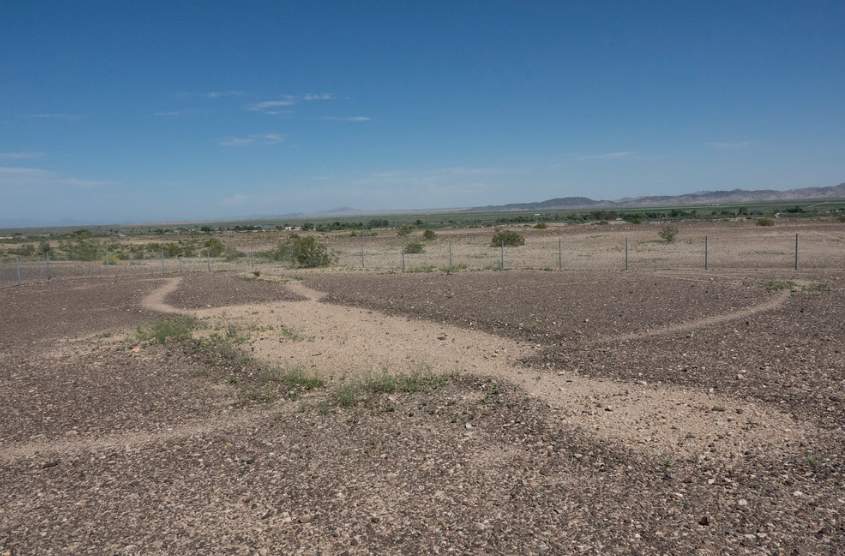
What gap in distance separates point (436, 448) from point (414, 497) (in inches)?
55.1

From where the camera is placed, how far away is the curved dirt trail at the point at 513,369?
314 inches

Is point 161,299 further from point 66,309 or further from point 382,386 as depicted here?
point 382,386

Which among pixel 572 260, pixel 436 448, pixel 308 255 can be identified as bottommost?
pixel 572 260

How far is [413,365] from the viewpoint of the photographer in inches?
482

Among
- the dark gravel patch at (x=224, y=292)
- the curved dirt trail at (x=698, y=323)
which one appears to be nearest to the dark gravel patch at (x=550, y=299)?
the curved dirt trail at (x=698, y=323)

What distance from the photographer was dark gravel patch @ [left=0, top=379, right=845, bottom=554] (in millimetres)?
5590

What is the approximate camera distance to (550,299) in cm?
2033

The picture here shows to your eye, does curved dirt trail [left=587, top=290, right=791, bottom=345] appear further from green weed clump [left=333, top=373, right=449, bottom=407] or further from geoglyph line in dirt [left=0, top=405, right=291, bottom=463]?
geoglyph line in dirt [left=0, top=405, right=291, bottom=463]

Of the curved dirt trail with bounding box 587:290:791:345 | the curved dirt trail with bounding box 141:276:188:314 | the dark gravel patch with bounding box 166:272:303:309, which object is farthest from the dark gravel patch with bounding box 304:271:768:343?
the curved dirt trail with bounding box 141:276:188:314

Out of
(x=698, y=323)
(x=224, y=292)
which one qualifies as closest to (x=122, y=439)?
(x=698, y=323)

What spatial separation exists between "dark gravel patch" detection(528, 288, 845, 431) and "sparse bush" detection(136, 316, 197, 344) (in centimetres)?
880

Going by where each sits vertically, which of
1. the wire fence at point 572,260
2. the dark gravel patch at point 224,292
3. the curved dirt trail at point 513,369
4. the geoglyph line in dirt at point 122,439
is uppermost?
the geoglyph line in dirt at point 122,439

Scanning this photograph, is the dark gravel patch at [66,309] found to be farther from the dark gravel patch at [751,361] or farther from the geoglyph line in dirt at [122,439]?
the dark gravel patch at [751,361]

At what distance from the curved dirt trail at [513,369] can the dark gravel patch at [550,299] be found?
2.66 ft
